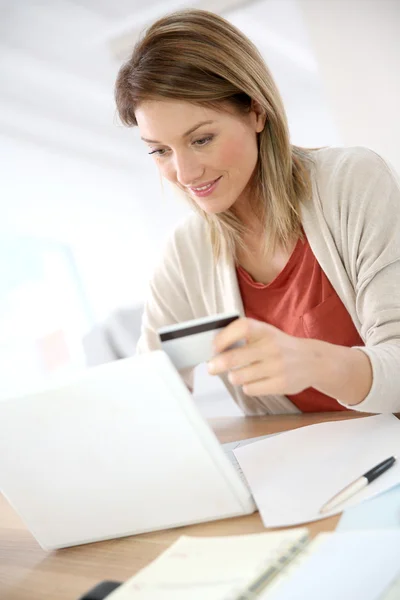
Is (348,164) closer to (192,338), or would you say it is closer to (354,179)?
(354,179)

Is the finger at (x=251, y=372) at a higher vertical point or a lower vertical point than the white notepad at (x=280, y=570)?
higher

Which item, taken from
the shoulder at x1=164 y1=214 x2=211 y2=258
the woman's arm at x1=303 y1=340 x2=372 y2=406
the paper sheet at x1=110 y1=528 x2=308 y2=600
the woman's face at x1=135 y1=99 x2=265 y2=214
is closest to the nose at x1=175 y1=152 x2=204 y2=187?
the woman's face at x1=135 y1=99 x2=265 y2=214

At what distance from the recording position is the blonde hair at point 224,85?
3.54ft

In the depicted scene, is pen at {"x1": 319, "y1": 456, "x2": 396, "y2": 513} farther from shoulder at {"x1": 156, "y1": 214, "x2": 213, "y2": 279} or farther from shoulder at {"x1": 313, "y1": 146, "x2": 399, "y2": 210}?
shoulder at {"x1": 156, "y1": 214, "x2": 213, "y2": 279}

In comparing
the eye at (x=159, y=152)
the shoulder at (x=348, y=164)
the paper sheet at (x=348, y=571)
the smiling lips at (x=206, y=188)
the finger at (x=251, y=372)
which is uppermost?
the eye at (x=159, y=152)

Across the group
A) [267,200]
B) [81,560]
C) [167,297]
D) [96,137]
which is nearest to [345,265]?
[267,200]

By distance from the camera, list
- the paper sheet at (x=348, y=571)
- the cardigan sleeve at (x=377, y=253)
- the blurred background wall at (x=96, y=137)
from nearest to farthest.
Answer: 1. the paper sheet at (x=348, y=571)
2. the cardigan sleeve at (x=377, y=253)
3. the blurred background wall at (x=96, y=137)

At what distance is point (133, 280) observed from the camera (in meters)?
7.20

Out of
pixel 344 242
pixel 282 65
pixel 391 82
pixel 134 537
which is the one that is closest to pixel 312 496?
pixel 134 537

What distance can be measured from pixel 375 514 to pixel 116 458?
284 mm

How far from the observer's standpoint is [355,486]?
692mm

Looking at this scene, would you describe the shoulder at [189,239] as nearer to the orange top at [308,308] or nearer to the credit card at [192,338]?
the orange top at [308,308]

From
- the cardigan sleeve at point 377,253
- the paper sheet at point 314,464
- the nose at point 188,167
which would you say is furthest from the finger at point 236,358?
the nose at point 188,167

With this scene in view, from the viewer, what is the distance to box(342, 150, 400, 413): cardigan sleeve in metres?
1.01
